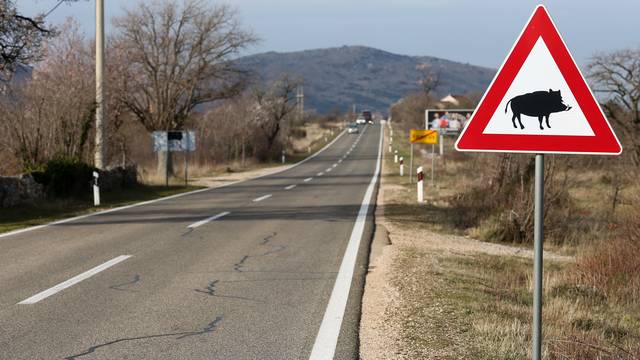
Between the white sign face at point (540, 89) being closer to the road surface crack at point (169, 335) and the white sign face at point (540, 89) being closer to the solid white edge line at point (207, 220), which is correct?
the road surface crack at point (169, 335)

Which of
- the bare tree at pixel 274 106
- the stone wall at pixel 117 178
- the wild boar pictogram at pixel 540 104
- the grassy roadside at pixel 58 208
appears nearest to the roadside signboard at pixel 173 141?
the stone wall at pixel 117 178

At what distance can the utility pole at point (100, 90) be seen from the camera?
77.5ft

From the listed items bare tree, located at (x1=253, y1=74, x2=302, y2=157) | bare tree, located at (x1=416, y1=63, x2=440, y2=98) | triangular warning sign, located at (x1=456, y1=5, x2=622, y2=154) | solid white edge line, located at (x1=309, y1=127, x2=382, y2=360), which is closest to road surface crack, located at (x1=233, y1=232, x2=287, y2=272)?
solid white edge line, located at (x1=309, y1=127, x2=382, y2=360)

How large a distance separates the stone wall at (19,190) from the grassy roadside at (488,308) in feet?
31.4

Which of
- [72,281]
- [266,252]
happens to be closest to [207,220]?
[266,252]

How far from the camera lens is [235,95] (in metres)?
41.4

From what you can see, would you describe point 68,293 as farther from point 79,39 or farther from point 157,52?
point 157,52

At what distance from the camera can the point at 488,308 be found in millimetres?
7211

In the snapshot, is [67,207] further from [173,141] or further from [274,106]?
[274,106]

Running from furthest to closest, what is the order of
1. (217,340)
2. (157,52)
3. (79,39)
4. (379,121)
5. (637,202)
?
1. (379,121)
2. (157,52)
3. (79,39)
4. (637,202)
5. (217,340)

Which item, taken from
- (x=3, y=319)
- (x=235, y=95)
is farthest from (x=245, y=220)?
(x=235, y=95)

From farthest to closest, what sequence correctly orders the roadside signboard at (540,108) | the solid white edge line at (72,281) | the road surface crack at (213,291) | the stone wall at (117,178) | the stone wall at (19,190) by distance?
the stone wall at (117,178) < the stone wall at (19,190) < the road surface crack at (213,291) < the solid white edge line at (72,281) < the roadside signboard at (540,108)

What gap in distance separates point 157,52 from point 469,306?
35650 millimetres

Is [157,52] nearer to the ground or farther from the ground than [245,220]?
farther from the ground
